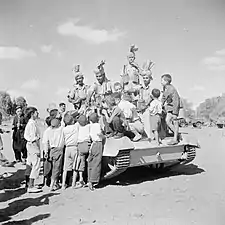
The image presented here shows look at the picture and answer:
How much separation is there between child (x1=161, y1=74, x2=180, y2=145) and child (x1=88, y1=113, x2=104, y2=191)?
116 cm

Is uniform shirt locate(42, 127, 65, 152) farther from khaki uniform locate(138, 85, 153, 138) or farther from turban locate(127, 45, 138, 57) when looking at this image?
turban locate(127, 45, 138, 57)

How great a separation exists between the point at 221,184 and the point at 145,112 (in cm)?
163

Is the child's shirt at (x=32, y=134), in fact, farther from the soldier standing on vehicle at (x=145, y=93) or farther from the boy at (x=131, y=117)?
the soldier standing on vehicle at (x=145, y=93)

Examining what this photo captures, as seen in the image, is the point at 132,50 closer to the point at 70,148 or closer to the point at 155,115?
the point at 155,115

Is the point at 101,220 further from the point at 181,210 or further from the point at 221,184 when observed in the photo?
the point at 221,184

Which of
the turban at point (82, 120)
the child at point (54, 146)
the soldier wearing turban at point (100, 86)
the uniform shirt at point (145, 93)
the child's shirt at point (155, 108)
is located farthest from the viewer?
the uniform shirt at point (145, 93)

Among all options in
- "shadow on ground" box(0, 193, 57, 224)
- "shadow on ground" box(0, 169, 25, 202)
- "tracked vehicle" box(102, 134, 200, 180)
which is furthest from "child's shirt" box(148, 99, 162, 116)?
"shadow on ground" box(0, 169, 25, 202)

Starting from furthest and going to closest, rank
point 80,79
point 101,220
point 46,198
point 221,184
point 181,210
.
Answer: point 80,79 → point 221,184 → point 46,198 → point 181,210 → point 101,220

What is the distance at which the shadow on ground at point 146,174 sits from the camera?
5895mm

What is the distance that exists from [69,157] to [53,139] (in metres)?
0.36

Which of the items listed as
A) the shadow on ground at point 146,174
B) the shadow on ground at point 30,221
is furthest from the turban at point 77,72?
the shadow on ground at point 30,221

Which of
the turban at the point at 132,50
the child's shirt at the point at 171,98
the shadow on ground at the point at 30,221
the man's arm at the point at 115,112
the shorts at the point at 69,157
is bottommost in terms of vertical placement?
the shadow on ground at the point at 30,221

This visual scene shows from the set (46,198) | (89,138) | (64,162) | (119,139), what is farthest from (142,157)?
(46,198)

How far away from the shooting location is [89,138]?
17.4 feet
